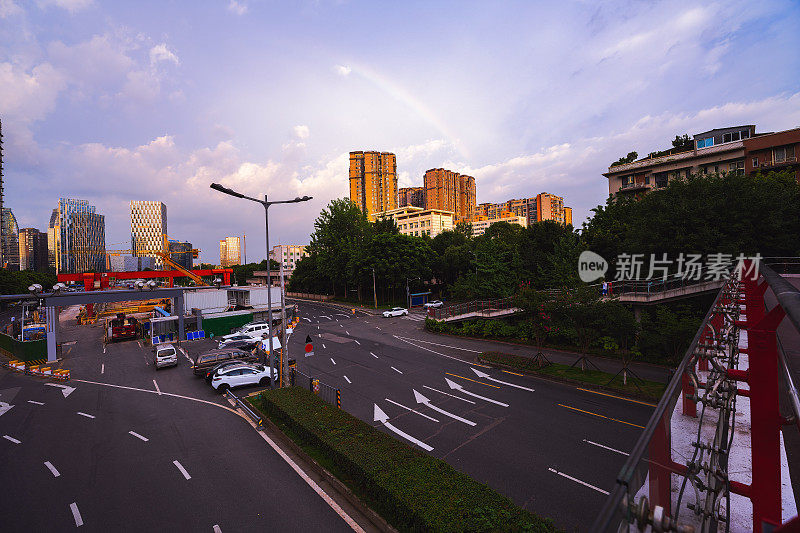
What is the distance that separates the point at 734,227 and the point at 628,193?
27890 millimetres

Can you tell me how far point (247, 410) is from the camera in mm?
15969

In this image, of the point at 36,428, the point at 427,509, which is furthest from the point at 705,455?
the point at 36,428

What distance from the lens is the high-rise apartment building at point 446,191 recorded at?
541 ft

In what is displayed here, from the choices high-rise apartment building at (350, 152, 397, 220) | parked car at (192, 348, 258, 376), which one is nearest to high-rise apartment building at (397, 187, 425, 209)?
high-rise apartment building at (350, 152, 397, 220)

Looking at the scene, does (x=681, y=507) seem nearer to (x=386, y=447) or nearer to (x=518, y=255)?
(x=386, y=447)

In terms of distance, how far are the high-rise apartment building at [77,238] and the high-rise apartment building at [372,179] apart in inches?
4564

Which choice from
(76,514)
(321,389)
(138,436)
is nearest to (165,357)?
(138,436)

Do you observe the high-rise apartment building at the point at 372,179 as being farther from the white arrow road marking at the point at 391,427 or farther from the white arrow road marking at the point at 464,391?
the white arrow road marking at the point at 391,427

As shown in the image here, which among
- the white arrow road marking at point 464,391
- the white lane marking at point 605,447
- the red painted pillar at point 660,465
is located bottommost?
the white arrow road marking at point 464,391

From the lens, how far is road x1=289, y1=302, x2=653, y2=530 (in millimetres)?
10445

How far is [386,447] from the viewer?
10.7m

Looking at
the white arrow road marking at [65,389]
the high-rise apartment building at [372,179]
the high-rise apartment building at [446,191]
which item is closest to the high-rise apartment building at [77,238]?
the high-rise apartment building at [372,179]

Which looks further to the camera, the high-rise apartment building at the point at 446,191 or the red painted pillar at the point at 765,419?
the high-rise apartment building at the point at 446,191

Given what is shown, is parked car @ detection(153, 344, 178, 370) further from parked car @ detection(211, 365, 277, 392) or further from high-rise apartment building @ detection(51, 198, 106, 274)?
high-rise apartment building @ detection(51, 198, 106, 274)
